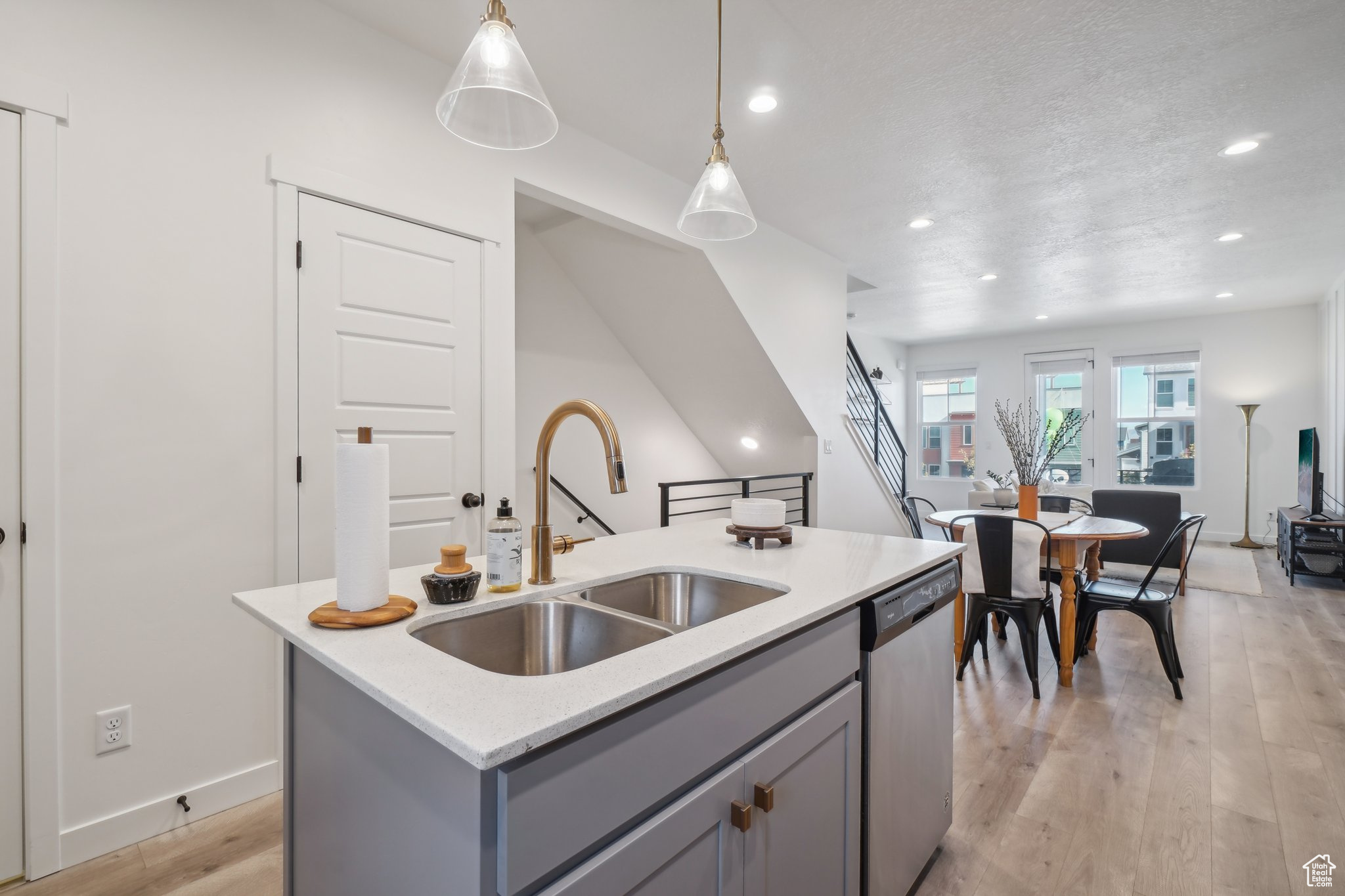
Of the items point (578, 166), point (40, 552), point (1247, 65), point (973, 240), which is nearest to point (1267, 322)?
point (973, 240)

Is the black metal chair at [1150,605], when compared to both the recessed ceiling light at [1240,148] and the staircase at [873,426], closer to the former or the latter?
the recessed ceiling light at [1240,148]

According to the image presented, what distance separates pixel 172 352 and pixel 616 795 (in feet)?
6.60

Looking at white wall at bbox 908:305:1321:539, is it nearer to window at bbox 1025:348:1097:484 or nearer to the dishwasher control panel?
window at bbox 1025:348:1097:484

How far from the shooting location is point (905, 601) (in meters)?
1.52

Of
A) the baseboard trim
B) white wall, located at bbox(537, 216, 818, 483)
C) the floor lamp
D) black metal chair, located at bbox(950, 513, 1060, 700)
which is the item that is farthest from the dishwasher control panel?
the floor lamp

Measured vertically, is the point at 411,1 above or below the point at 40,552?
above

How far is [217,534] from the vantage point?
2037 mm

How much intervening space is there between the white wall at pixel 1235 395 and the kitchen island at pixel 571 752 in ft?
26.9

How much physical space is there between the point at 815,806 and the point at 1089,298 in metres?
6.97

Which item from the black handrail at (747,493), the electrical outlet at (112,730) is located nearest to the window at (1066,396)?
the black handrail at (747,493)

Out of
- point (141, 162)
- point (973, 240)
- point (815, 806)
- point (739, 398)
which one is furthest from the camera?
point (739, 398)

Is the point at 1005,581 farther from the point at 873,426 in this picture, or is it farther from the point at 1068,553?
the point at 873,426

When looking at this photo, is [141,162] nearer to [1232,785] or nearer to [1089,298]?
[1232,785]

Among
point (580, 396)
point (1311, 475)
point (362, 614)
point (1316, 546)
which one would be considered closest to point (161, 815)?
point (362, 614)
